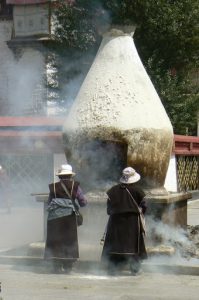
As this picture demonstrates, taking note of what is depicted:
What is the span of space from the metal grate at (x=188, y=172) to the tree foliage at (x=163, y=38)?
2.20 meters

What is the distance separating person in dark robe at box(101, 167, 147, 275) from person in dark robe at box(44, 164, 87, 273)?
422mm

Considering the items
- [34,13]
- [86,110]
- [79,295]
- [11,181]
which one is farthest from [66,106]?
[79,295]

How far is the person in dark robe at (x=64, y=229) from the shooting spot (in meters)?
8.29

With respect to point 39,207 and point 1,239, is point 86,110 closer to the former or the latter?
point 1,239

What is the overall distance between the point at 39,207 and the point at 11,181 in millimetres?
1446

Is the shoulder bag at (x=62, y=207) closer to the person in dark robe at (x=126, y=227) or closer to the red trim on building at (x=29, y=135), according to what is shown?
the person in dark robe at (x=126, y=227)

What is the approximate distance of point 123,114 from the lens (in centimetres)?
926

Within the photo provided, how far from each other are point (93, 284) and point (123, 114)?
8.76 feet

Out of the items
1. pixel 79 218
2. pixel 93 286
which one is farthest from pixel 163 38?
pixel 93 286

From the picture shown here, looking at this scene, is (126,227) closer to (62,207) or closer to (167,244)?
(62,207)

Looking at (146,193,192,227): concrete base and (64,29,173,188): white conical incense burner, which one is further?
(64,29,173,188): white conical incense burner

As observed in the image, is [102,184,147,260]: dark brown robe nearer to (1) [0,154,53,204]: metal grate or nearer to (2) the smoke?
(2) the smoke

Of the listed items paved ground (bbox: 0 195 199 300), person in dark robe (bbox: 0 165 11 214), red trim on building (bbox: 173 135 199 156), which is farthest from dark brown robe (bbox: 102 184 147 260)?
red trim on building (bbox: 173 135 199 156)

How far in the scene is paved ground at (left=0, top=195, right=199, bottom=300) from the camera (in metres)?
7.04
